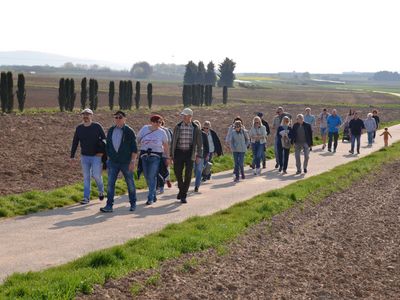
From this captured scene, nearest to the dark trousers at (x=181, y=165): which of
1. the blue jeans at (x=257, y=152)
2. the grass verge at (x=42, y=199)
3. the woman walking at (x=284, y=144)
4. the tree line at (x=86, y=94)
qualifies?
the grass verge at (x=42, y=199)

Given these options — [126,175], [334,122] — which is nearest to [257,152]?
[126,175]

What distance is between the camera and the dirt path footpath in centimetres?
952

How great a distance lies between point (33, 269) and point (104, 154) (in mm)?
5577

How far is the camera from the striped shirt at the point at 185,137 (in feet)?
A: 47.6

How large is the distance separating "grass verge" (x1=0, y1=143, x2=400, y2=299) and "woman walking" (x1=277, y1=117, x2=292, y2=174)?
361 centimetres

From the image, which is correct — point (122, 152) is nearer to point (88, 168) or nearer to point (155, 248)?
point (88, 168)

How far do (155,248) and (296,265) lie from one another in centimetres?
199

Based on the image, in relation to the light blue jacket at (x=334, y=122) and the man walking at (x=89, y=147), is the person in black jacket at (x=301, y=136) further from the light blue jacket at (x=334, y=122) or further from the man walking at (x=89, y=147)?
the man walking at (x=89, y=147)

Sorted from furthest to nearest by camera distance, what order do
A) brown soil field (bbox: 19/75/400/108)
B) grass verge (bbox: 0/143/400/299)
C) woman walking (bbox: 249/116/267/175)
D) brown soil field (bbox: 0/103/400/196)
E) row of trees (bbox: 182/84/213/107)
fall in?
1. row of trees (bbox: 182/84/213/107)
2. brown soil field (bbox: 19/75/400/108)
3. woman walking (bbox: 249/116/267/175)
4. brown soil field (bbox: 0/103/400/196)
5. grass verge (bbox: 0/143/400/299)

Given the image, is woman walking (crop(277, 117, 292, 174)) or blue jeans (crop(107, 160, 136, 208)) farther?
woman walking (crop(277, 117, 292, 174))

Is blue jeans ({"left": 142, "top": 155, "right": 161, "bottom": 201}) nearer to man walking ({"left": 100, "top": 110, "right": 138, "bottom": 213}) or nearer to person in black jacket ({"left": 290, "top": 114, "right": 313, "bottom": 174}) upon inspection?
man walking ({"left": 100, "top": 110, "right": 138, "bottom": 213})

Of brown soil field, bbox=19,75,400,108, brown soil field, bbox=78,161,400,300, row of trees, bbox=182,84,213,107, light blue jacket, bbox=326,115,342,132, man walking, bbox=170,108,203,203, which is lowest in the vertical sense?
brown soil field, bbox=19,75,400,108

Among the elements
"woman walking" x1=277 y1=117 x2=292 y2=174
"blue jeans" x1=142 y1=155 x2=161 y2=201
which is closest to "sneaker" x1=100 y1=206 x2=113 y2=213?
"blue jeans" x1=142 y1=155 x2=161 y2=201

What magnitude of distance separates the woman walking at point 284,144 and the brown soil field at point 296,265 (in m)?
6.48
